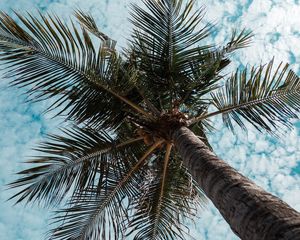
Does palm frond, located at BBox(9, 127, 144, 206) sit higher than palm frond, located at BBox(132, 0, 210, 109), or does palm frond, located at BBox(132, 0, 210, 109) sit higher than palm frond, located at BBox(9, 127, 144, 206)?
palm frond, located at BBox(132, 0, 210, 109)

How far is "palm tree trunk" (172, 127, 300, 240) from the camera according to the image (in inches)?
95.0

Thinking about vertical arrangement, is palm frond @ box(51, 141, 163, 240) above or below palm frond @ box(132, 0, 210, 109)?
below

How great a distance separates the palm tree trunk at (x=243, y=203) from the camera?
241 centimetres

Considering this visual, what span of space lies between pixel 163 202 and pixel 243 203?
12.9ft

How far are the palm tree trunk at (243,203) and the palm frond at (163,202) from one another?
2372 mm

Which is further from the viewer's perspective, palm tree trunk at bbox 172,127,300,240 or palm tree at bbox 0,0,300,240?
palm tree at bbox 0,0,300,240

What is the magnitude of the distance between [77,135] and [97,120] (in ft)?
1.39

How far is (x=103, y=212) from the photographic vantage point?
657cm

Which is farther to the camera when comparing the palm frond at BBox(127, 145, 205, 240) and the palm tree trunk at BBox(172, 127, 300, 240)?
the palm frond at BBox(127, 145, 205, 240)

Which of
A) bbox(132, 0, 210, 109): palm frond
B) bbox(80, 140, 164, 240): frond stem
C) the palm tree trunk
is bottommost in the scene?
the palm tree trunk

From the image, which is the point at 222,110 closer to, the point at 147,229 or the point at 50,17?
the point at 147,229

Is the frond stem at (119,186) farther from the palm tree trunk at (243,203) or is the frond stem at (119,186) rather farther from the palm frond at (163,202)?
the palm tree trunk at (243,203)

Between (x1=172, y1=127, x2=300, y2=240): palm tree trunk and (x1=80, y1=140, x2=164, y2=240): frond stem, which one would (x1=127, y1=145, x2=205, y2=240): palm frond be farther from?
(x1=172, y1=127, x2=300, y2=240): palm tree trunk

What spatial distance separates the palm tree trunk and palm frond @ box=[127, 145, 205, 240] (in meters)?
2.37
